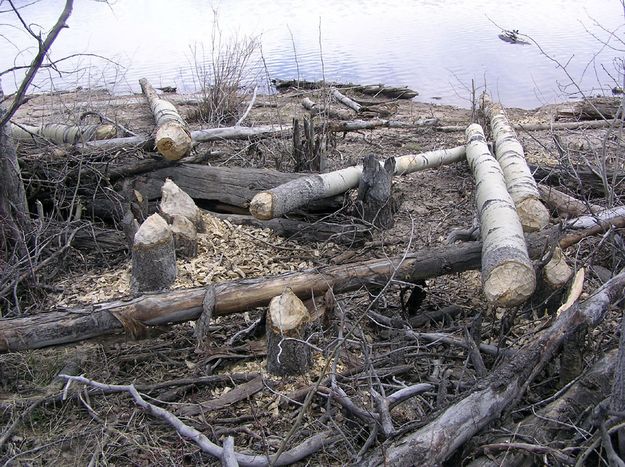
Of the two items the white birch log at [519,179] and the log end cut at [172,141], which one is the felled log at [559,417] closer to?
the white birch log at [519,179]

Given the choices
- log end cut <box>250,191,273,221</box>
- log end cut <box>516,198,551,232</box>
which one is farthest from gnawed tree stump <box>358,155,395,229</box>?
log end cut <box>516,198,551,232</box>

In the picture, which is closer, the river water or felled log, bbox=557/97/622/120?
felled log, bbox=557/97/622/120

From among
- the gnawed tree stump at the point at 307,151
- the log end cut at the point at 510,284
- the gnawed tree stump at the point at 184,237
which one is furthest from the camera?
the gnawed tree stump at the point at 307,151

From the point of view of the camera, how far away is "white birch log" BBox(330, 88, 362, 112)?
369 inches

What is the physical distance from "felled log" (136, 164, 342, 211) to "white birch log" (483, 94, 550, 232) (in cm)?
138

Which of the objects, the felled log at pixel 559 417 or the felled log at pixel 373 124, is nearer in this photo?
the felled log at pixel 559 417

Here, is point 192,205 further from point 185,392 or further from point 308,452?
point 308,452

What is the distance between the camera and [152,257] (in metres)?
4.02

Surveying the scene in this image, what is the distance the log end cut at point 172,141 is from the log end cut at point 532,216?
2712 millimetres

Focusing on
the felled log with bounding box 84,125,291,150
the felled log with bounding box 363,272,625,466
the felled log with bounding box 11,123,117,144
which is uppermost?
the felled log with bounding box 11,123,117,144

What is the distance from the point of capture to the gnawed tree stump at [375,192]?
192 inches

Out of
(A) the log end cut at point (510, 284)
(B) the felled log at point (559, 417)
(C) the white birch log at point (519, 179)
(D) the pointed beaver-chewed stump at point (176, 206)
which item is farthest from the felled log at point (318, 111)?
(B) the felled log at point (559, 417)

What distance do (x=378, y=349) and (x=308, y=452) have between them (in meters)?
0.97

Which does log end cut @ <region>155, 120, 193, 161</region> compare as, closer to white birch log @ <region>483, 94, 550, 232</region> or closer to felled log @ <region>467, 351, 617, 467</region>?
white birch log @ <region>483, 94, 550, 232</region>
